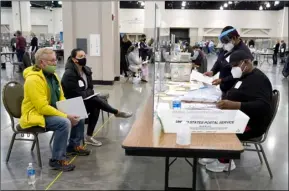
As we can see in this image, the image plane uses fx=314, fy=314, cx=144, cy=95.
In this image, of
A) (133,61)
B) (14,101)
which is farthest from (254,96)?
(133,61)

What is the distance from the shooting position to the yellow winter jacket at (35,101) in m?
2.67

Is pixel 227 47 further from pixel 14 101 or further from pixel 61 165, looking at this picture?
pixel 14 101

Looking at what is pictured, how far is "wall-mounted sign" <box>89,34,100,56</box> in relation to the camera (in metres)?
7.72

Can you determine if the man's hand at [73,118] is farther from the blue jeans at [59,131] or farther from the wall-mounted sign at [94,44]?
the wall-mounted sign at [94,44]

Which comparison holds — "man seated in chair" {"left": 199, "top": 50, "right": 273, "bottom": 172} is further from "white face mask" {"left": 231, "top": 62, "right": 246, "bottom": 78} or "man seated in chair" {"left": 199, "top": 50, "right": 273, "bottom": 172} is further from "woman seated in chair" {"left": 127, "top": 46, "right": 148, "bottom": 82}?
"woman seated in chair" {"left": 127, "top": 46, "right": 148, "bottom": 82}

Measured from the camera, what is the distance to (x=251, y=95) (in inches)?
97.3

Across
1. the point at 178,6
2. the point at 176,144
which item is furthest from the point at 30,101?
the point at 178,6

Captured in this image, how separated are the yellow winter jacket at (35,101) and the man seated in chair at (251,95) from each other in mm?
1493

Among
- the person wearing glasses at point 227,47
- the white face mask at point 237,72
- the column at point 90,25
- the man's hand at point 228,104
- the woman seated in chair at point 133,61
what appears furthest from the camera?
the woman seated in chair at point 133,61

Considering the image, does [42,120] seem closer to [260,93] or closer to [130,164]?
[130,164]

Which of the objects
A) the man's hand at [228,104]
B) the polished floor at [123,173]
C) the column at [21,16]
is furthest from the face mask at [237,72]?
the column at [21,16]

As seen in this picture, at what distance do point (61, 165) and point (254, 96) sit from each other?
1787 mm

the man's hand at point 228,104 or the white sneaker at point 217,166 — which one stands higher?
the man's hand at point 228,104

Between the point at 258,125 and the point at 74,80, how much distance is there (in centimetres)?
183
